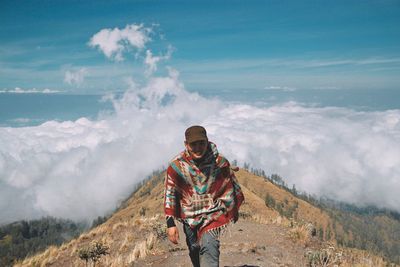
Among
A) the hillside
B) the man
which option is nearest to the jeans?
the man

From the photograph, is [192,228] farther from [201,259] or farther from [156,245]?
[156,245]

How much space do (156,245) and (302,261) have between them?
15.0ft

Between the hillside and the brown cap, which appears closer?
the brown cap

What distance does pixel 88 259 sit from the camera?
984cm

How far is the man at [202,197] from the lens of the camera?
5.51 meters

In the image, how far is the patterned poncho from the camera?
553 cm

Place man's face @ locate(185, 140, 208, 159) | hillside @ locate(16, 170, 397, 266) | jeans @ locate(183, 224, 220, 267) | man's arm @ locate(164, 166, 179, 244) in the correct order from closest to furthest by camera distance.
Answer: man's face @ locate(185, 140, 208, 159) < jeans @ locate(183, 224, 220, 267) < man's arm @ locate(164, 166, 179, 244) < hillside @ locate(16, 170, 397, 266)

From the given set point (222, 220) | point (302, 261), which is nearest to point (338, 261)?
point (302, 261)

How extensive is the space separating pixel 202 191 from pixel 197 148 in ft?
2.55

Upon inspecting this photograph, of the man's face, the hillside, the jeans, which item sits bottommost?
the hillside

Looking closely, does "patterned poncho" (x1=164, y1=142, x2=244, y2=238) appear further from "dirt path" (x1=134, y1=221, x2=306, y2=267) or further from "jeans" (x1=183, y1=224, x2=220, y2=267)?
"dirt path" (x1=134, y1=221, x2=306, y2=267)

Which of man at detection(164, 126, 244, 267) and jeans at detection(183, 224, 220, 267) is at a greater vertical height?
man at detection(164, 126, 244, 267)

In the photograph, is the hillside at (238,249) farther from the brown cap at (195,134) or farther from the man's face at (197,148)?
the brown cap at (195,134)

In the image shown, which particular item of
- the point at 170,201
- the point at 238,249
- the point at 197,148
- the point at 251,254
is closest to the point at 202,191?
the point at 170,201
